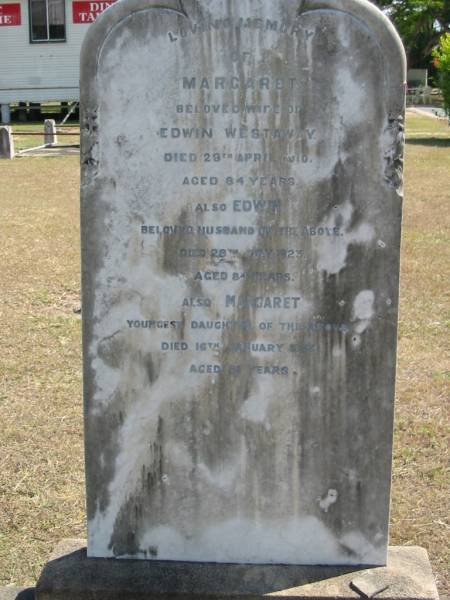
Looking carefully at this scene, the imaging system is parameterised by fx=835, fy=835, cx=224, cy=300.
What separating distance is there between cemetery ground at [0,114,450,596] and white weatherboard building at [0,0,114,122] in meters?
21.5

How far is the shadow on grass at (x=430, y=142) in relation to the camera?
24.3m

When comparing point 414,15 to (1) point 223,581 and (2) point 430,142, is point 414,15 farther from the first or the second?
(1) point 223,581

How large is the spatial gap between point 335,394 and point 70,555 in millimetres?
1159

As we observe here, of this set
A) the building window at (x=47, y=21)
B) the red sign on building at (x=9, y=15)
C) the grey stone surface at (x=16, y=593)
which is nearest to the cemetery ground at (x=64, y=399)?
the grey stone surface at (x=16, y=593)

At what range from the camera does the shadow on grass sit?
2428cm

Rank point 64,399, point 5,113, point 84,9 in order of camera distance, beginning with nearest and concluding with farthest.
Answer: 1. point 64,399
2. point 84,9
3. point 5,113

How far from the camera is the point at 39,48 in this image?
3162 centimetres

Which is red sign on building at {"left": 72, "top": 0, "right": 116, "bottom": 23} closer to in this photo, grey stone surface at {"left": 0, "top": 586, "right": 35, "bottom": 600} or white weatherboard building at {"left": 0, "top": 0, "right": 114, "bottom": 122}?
white weatherboard building at {"left": 0, "top": 0, "right": 114, "bottom": 122}

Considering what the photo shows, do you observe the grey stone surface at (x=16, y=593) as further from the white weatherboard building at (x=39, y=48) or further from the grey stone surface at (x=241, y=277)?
the white weatherboard building at (x=39, y=48)

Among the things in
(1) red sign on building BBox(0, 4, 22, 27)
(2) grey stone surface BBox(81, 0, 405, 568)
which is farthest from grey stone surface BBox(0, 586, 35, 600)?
(1) red sign on building BBox(0, 4, 22, 27)

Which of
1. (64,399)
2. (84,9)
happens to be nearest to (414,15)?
(84,9)

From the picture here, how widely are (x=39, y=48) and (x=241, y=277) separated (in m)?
31.1

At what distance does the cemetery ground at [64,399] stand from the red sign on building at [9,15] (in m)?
23.0

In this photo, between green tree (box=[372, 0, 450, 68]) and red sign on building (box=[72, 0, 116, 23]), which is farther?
green tree (box=[372, 0, 450, 68])
